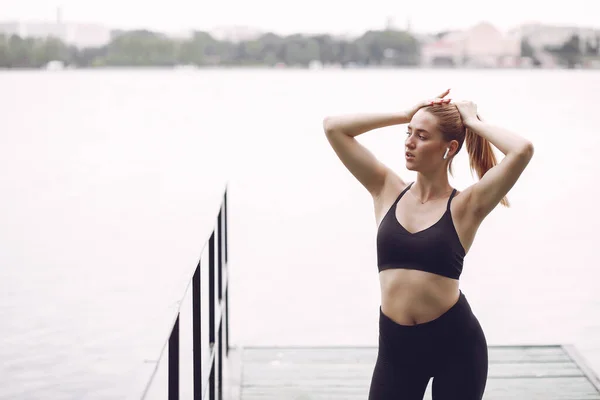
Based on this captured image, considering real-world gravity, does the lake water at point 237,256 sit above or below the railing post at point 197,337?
below

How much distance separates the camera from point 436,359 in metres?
2.48

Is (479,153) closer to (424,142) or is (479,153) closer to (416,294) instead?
(424,142)

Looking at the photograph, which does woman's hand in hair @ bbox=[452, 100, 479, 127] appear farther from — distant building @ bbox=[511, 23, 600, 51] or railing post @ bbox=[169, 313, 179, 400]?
distant building @ bbox=[511, 23, 600, 51]

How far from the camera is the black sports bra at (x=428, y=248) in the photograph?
95.2 inches

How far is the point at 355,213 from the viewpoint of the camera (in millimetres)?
14594

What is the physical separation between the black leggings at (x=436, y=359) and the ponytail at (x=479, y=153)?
1.28 ft

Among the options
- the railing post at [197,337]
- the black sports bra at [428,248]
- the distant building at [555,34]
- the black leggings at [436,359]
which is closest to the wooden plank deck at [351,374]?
A: the railing post at [197,337]

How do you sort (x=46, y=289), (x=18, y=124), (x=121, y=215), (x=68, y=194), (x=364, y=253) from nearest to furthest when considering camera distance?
(x=46, y=289) < (x=364, y=253) < (x=121, y=215) < (x=68, y=194) < (x=18, y=124)

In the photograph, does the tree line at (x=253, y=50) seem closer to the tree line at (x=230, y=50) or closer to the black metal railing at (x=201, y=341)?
the tree line at (x=230, y=50)

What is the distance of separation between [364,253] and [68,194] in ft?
24.1

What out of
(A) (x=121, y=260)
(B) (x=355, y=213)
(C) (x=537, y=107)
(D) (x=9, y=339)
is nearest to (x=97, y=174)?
(B) (x=355, y=213)

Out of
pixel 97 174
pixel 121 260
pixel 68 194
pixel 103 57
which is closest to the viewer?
pixel 121 260

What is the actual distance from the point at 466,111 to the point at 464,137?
8 cm

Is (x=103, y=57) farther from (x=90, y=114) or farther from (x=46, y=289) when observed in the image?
(x=46, y=289)
